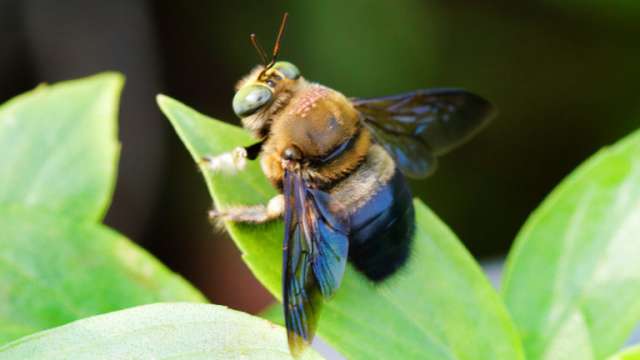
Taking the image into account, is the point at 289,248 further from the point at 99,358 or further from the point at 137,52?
the point at 137,52

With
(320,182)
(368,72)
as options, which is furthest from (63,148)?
(368,72)

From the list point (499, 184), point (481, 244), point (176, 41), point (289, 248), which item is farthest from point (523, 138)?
point (289, 248)

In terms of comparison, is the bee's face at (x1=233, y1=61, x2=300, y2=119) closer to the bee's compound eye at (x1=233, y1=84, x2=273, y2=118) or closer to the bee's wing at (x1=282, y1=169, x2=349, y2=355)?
the bee's compound eye at (x1=233, y1=84, x2=273, y2=118)

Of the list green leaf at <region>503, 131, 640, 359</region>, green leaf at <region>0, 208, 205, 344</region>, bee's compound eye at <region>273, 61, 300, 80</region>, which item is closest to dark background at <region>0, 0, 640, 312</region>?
bee's compound eye at <region>273, 61, 300, 80</region>

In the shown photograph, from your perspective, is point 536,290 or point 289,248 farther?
point 536,290

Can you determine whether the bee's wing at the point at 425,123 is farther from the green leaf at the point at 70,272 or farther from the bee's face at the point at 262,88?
the green leaf at the point at 70,272

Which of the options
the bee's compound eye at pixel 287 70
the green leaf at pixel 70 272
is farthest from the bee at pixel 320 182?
the green leaf at pixel 70 272
